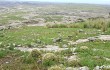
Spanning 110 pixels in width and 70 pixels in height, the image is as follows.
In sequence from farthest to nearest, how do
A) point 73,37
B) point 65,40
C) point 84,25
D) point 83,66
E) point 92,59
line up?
point 84,25 < point 73,37 < point 65,40 < point 92,59 < point 83,66

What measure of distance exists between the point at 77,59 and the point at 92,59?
29.2 inches

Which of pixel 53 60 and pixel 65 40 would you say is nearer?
pixel 53 60

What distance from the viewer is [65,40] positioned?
68.5 ft

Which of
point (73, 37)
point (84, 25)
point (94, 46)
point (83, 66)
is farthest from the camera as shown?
point (84, 25)

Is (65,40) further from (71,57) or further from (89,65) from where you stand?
(89,65)

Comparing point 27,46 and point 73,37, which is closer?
point 27,46

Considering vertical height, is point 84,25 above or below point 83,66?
below

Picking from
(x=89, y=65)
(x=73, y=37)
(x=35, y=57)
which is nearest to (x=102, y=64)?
(x=89, y=65)

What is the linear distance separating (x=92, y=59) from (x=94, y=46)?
3.99 meters

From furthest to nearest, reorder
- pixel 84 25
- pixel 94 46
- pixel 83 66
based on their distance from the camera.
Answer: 1. pixel 84 25
2. pixel 94 46
3. pixel 83 66

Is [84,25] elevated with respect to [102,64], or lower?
lower

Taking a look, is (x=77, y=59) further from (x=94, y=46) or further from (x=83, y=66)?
(x=94, y=46)

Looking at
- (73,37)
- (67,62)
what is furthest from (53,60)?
(73,37)

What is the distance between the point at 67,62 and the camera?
14.2 meters
